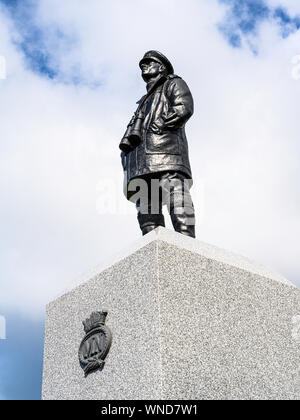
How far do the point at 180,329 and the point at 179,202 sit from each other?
1.37m

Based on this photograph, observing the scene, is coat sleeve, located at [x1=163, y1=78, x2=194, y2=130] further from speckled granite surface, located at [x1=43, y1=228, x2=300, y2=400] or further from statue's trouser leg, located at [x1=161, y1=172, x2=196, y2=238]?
speckled granite surface, located at [x1=43, y1=228, x2=300, y2=400]

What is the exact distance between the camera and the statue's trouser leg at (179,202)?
4.41 m

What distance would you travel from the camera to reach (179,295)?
3492 mm

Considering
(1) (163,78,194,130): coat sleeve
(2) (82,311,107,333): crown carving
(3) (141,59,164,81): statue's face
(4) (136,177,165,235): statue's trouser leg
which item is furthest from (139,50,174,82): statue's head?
(2) (82,311,107,333): crown carving

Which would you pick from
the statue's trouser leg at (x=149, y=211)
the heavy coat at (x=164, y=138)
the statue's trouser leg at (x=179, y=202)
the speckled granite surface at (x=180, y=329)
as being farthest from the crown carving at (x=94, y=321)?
the heavy coat at (x=164, y=138)

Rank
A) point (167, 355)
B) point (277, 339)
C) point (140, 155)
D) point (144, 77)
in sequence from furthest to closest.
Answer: point (144, 77) < point (140, 155) < point (277, 339) < point (167, 355)

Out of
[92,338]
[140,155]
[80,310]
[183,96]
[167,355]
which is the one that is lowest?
[167,355]

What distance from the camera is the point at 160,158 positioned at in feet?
15.3

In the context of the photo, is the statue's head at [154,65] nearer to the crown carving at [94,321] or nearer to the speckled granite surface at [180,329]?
the speckled granite surface at [180,329]

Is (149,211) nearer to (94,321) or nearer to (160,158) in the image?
(160,158)

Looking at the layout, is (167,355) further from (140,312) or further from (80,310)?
(80,310)

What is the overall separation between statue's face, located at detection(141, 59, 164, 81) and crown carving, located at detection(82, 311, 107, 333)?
2.51 metres

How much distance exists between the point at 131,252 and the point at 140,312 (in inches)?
19.5
